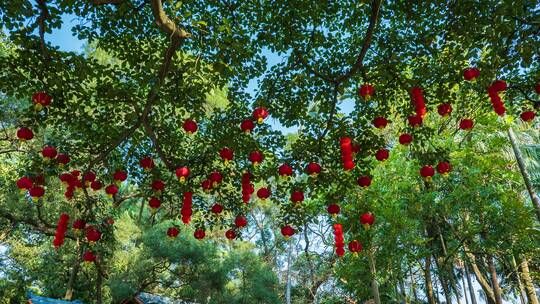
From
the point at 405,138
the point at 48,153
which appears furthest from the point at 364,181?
the point at 48,153

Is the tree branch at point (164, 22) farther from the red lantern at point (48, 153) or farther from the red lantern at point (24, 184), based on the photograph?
the red lantern at point (24, 184)

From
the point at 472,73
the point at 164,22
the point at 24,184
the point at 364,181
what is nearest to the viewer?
the point at 164,22

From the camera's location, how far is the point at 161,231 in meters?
12.8

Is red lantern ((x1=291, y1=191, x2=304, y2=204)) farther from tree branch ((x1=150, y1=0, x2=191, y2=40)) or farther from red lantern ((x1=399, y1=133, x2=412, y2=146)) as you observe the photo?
tree branch ((x1=150, y1=0, x2=191, y2=40))

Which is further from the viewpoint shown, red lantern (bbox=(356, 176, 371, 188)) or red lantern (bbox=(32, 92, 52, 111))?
red lantern (bbox=(356, 176, 371, 188))

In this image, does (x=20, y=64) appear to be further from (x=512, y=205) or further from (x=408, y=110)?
(x=512, y=205)

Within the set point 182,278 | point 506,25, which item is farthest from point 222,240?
point 506,25

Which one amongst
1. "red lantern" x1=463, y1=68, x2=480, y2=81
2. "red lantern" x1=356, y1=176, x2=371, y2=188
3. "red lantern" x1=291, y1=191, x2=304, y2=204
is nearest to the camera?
"red lantern" x1=463, y1=68, x2=480, y2=81

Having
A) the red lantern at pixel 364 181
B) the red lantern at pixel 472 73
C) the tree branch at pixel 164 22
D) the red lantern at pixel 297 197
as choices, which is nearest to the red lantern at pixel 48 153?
the tree branch at pixel 164 22

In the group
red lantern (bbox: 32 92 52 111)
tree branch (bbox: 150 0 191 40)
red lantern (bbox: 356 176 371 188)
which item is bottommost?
red lantern (bbox: 356 176 371 188)

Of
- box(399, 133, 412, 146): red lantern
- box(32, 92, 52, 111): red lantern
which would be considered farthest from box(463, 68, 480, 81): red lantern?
box(32, 92, 52, 111): red lantern

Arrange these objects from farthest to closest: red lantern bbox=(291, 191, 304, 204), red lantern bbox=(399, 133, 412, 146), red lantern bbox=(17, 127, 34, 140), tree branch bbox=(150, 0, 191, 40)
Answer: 1. red lantern bbox=(291, 191, 304, 204)
2. red lantern bbox=(399, 133, 412, 146)
3. red lantern bbox=(17, 127, 34, 140)
4. tree branch bbox=(150, 0, 191, 40)

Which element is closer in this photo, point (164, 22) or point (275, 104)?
point (164, 22)

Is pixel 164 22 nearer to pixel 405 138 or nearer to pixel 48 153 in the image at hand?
pixel 48 153
